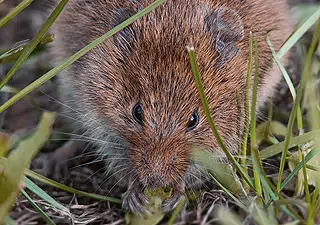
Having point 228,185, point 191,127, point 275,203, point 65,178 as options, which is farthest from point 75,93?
point 275,203

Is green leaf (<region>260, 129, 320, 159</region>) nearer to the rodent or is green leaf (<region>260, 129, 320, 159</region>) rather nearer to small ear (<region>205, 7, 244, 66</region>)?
the rodent

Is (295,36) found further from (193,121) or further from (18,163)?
(18,163)

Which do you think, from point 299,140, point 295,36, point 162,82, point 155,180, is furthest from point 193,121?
point 295,36

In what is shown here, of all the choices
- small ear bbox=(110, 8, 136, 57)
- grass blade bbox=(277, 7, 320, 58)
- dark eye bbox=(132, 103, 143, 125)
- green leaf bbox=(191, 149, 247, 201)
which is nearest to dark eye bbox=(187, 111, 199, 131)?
green leaf bbox=(191, 149, 247, 201)

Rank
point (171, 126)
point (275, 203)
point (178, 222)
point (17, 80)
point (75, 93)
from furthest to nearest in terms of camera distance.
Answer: point (17, 80), point (75, 93), point (178, 222), point (171, 126), point (275, 203)

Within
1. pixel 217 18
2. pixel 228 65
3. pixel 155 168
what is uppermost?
pixel 217 18

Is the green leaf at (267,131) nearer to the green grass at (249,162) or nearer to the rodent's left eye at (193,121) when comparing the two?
the green grass at (249,162)

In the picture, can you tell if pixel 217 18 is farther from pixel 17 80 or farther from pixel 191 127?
pixel 17 80

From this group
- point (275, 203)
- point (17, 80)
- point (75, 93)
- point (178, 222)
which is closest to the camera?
point (275, 203)
